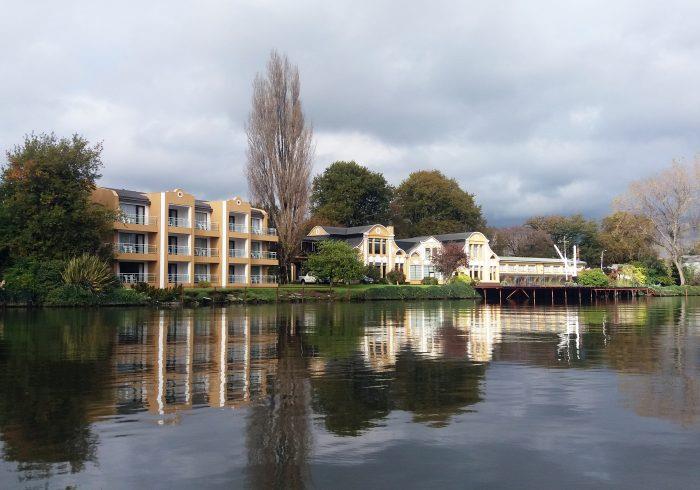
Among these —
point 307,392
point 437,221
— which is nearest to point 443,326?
point 307,392

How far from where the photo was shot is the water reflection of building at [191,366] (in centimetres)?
1227

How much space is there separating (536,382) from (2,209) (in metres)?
48.6

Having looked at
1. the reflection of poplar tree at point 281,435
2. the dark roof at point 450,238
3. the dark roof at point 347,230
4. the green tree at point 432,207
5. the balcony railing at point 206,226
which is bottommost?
the reflection of poplar tree at point 281,435

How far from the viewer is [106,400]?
1215cm

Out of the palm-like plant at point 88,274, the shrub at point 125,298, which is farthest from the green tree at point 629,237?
the palm-like plant at point 88,274

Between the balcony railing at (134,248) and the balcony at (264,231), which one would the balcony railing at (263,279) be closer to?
the balcony at (264,231)

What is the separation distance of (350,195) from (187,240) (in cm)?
3996

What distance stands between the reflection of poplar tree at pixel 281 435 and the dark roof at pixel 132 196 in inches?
1995

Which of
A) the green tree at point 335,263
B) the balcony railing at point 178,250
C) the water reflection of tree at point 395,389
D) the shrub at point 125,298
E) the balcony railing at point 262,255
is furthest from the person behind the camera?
the green tree at point 335,263

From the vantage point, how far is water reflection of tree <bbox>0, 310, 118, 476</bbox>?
8.76 m

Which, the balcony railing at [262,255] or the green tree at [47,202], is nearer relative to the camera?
the green tree at [47,202]

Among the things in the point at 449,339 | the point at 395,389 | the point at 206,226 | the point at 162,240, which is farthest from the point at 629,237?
the point at 395,389

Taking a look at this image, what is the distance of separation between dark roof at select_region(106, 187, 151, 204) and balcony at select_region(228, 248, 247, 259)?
10.8m

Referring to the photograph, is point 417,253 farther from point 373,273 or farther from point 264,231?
point 264,231
